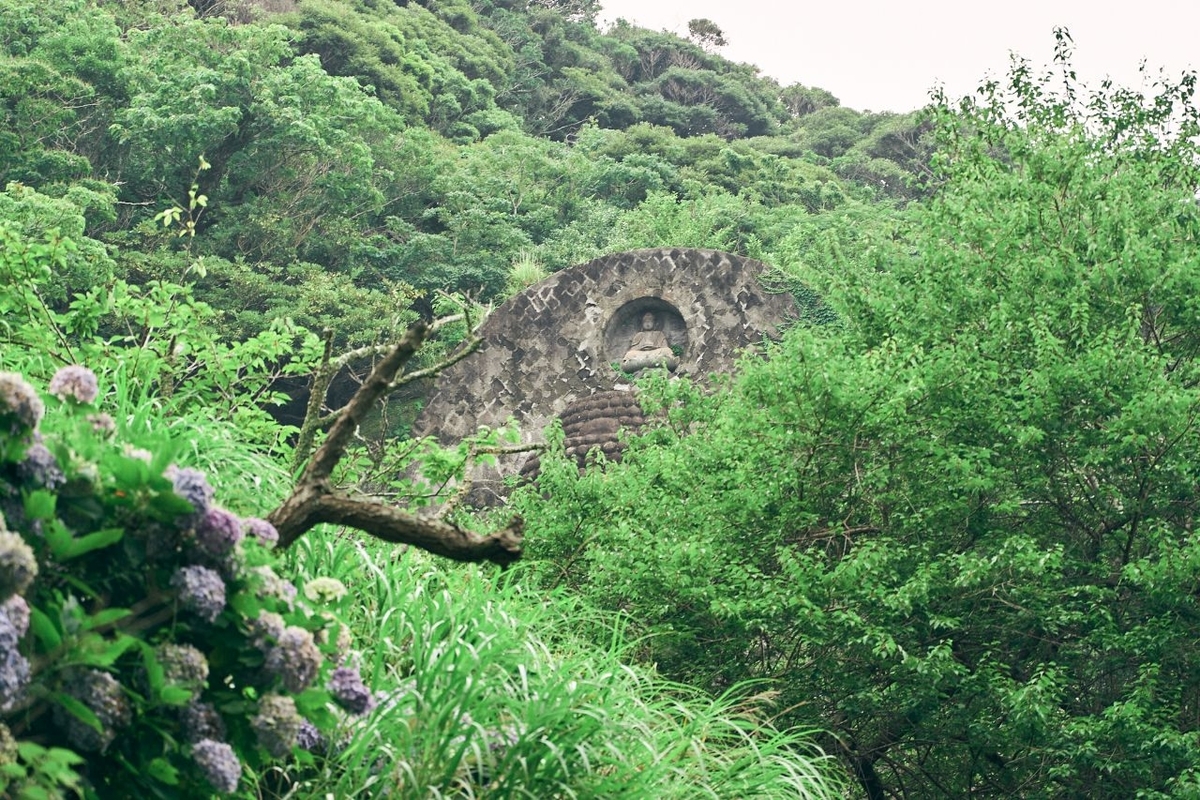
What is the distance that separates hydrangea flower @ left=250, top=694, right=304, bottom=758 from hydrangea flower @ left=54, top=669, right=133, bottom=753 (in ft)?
1.06

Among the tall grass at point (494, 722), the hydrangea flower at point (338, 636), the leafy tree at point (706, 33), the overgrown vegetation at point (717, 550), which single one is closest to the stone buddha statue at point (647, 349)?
the overgrown vegetation at point (717, 550)

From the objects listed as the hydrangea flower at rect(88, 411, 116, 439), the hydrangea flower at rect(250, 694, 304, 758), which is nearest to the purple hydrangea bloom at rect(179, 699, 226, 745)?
the hydrangea flower at rect(250, 694, 304, 758)

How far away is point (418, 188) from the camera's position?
30688 millimetres

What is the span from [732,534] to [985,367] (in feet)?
6.16

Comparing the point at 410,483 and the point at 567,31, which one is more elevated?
the point at 567,31

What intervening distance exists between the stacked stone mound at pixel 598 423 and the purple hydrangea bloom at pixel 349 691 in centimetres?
1279

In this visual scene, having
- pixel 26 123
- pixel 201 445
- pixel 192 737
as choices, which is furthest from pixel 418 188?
pixel 192 737

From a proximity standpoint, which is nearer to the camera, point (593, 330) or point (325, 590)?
point (325, 590)

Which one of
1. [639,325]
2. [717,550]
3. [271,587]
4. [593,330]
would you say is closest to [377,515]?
[271,587]

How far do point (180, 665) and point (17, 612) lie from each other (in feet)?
1.40

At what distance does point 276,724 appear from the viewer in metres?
3.23

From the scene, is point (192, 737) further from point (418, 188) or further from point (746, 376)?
point (418, 188)

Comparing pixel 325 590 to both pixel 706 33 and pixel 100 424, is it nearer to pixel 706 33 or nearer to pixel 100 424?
pixel 100 424

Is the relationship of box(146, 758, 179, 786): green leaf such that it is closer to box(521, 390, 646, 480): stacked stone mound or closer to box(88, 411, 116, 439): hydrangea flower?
box(88, 411, 116, 439): hydrangea flower
